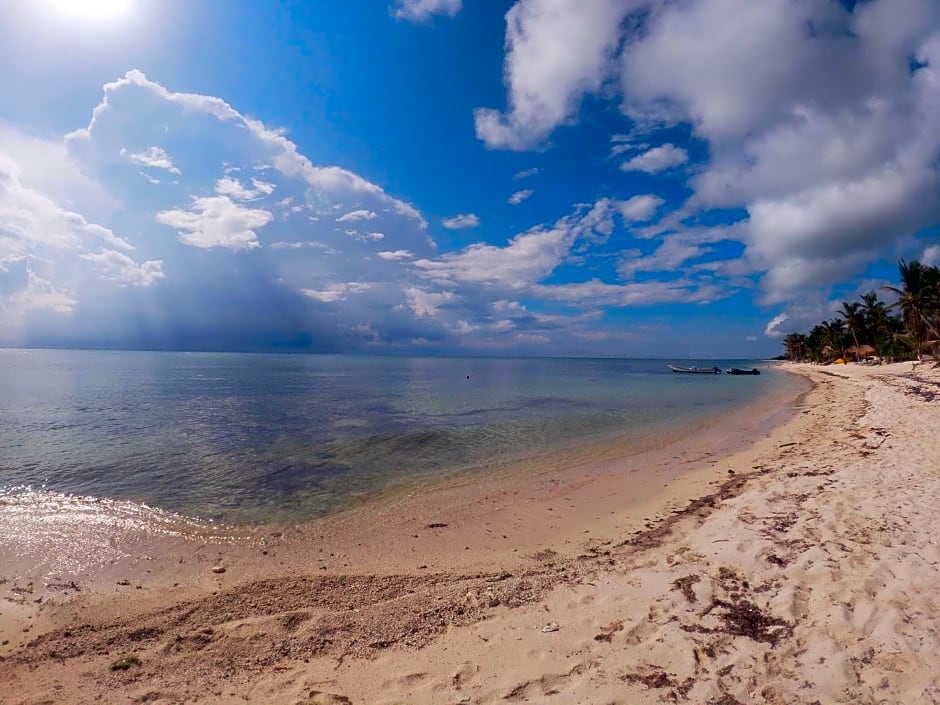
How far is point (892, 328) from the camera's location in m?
80.8

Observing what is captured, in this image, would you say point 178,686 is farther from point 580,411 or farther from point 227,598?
point 580,411

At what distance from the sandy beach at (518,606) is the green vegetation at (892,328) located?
6793 centimetres

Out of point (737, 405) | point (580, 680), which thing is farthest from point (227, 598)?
point (737, 405)

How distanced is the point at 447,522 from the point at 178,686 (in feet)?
21.6

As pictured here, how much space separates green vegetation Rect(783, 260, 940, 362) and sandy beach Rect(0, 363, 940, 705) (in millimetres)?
67931

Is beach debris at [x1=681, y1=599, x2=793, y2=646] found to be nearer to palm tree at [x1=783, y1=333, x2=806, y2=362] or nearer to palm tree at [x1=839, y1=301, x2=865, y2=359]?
palm tree at [x1=839, y1=301, x2=865, y2=359]

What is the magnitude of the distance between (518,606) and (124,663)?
5.29m

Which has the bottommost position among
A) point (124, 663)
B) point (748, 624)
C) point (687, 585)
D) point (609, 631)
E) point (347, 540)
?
point (347, 540)

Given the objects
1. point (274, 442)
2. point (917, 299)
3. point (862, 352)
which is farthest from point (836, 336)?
point (274, 442)

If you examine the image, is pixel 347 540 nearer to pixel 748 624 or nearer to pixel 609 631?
pixel 609 631

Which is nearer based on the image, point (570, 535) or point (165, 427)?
point (570, 535)

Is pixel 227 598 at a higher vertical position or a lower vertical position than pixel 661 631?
lower

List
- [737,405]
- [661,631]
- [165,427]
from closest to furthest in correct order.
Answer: [661,631]
[165,427]
[737,405]

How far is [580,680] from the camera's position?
4688 millimetres
